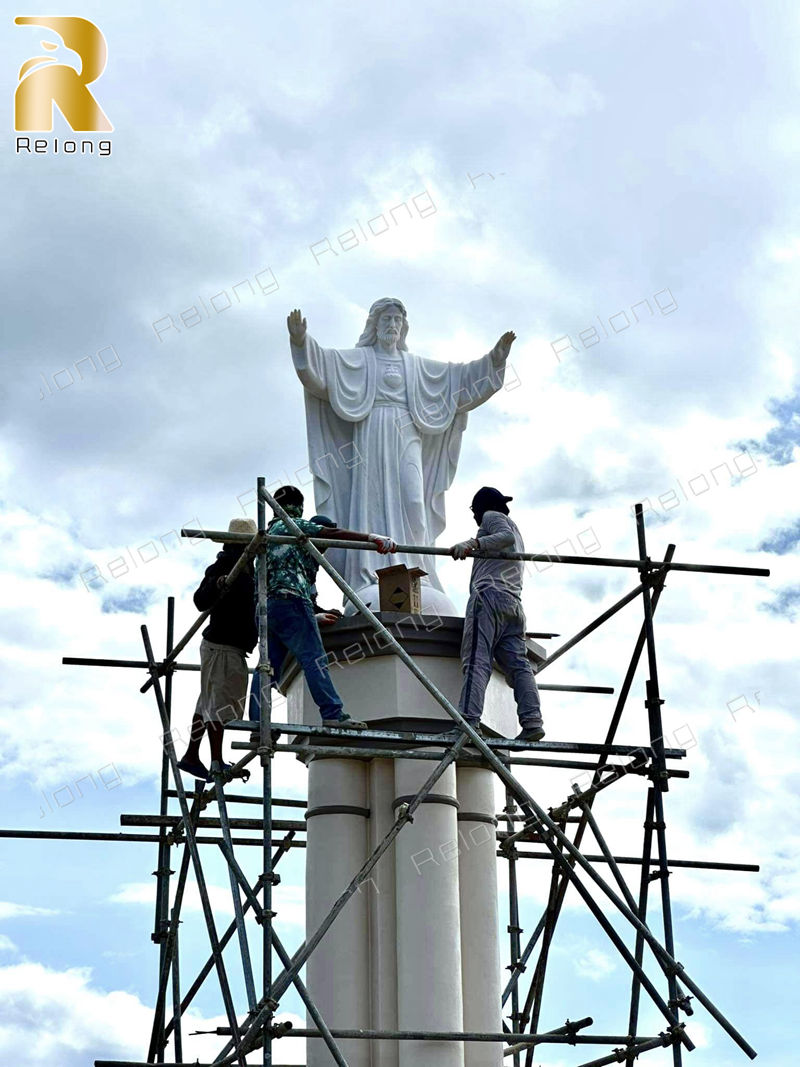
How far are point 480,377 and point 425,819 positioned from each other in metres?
4.55

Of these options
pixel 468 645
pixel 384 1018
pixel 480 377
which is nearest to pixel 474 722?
pixel 468 645

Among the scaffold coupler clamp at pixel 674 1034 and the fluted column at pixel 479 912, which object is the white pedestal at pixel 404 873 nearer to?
the fluted column at pixel 479 912

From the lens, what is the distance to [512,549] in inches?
525

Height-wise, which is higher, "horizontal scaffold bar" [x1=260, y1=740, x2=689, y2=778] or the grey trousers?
the grey trousers

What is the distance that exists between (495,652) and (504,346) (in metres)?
3.49

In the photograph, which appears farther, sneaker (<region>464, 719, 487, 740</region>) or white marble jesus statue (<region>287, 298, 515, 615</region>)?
white marble jesus statue (<region>287, 298, 515, 615</region>)

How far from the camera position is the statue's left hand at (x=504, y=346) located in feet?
50.5

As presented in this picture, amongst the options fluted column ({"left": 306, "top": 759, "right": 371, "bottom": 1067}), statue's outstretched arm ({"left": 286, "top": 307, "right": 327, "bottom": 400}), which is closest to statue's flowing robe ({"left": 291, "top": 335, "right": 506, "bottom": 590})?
statue's outstretched arm ({"left": 286, "top": 307, "right": 327, "bottom": 400})

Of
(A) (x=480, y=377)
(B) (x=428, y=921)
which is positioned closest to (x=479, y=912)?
(B) (x=428, y=921)

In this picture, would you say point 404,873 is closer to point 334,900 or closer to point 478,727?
point 334,900

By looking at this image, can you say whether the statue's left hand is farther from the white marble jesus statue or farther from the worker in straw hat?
the worker in straw hat

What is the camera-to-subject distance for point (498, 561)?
13.3 metres

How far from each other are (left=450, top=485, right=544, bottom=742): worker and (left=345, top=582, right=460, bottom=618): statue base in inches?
23.2

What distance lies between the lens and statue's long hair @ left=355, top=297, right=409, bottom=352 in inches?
610
